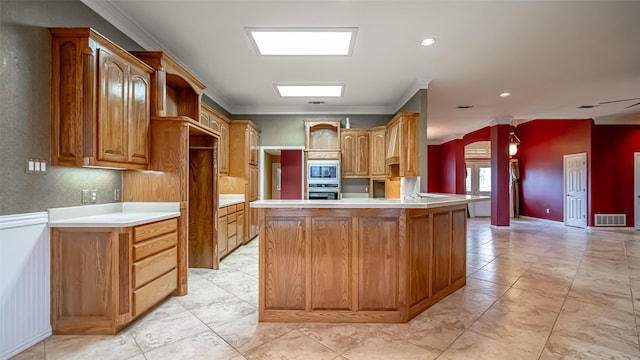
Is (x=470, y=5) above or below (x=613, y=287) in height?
above

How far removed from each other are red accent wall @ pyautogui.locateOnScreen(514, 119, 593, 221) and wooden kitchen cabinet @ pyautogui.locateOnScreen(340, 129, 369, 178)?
568 centimetres

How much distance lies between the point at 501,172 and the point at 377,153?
3.69 m

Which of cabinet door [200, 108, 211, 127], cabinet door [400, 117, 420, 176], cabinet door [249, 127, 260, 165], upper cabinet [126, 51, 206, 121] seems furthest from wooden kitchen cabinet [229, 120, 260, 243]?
cabinet door [400, 117, 420, 176]

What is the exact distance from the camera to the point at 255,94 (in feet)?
17.6

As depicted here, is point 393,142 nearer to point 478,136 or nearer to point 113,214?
point 113,214

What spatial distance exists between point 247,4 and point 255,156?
138 inches

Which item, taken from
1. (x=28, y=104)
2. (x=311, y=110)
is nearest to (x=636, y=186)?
(x=311, y=110)

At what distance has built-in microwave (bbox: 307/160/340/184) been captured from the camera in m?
5.95

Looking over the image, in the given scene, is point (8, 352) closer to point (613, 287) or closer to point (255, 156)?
point (255, 156)

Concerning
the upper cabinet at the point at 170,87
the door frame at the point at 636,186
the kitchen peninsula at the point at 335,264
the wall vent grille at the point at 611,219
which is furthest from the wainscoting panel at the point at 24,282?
the door frame at the point at 636,186

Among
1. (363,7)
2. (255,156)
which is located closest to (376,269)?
(363,7)

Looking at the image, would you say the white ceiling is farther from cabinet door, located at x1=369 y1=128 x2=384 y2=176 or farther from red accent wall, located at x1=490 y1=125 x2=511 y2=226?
red accent wall, located at x1=490 y1=125 x2=511 y2=226

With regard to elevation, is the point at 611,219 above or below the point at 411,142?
below

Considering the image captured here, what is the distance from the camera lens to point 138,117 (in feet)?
9.00
